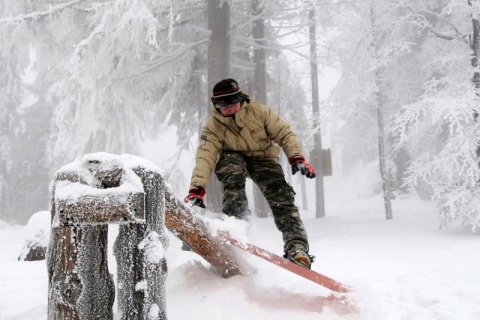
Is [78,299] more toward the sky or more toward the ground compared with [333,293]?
more toward the sky

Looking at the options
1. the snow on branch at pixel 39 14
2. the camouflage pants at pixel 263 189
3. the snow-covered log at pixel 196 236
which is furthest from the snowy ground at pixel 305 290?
the snow on branch at pixel 39 14

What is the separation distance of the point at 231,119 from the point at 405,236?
5260 mm

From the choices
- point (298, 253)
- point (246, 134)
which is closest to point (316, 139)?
point (246, 134)

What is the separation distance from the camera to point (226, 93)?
3438mm

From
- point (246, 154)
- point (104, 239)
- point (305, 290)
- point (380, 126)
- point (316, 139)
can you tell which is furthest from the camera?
point (316, 139)

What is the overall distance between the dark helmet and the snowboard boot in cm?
140

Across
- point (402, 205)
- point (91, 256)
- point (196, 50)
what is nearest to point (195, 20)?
point (196, 50)

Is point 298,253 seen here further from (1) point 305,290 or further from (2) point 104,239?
(2) point 104,239

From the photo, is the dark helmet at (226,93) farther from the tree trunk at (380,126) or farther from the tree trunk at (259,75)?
the tree trunk at (380,126)

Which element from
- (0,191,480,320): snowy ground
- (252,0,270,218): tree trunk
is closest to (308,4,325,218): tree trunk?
(252,0,270,218): tree trunk

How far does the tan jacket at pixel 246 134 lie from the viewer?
3584 mm

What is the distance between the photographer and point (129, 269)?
1745mm

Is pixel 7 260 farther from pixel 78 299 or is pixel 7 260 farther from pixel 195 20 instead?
pixel 195 20

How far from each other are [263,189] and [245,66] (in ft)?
25.3
